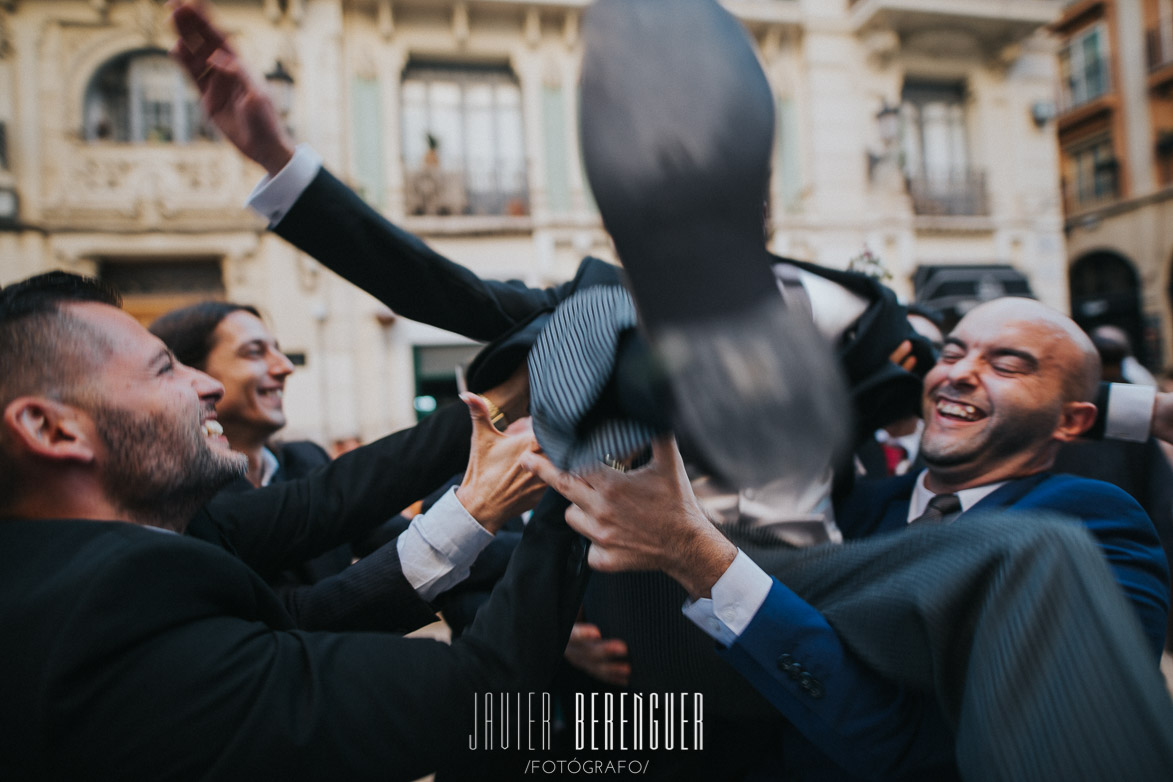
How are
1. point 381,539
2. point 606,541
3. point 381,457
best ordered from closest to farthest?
point 606,541 < point 381,457 < point 381,539

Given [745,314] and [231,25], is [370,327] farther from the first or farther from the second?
[745,314]

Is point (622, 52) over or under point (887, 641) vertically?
over

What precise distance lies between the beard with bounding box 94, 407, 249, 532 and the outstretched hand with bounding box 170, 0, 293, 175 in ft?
1.44

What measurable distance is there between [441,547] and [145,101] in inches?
371

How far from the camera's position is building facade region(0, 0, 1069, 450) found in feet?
25.8

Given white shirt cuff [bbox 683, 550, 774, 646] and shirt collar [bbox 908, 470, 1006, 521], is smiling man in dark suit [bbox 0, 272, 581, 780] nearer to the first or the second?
white shirt cuff [bbox 683, 550, 774, 646]

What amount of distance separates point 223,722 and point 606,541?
512 millimetres

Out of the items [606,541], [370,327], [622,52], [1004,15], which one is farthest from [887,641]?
[1004,15]

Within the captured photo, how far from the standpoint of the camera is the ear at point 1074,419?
1494 mm

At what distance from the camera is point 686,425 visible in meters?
Answer: 0.55

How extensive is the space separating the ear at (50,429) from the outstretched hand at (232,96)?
0.46 metres

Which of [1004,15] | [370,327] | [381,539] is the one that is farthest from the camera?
[1004,15]

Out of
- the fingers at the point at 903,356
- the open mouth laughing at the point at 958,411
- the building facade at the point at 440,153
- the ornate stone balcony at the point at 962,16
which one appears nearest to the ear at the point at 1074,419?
the open mouth laughing at the point at 958,411

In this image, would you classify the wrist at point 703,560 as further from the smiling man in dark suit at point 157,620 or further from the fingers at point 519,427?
the fingers at point 519,427
